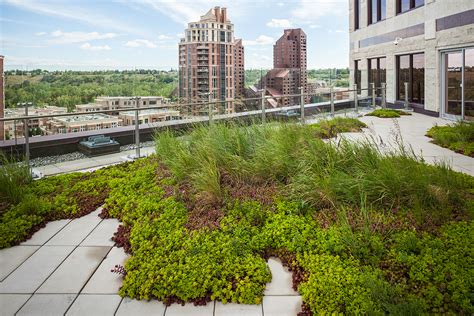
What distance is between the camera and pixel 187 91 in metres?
8.76

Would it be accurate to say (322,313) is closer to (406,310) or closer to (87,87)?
(406,310)

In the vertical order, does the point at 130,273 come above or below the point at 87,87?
below

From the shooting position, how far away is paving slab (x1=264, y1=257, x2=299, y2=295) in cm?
272

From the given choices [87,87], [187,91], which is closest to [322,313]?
[187,91]

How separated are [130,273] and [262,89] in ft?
24.6

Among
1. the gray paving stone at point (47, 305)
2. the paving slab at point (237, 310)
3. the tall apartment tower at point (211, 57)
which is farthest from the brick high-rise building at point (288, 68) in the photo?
the gray paving stone at point (47, 305)

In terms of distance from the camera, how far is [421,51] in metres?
14.0

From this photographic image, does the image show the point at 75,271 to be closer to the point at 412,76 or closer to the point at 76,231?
the point at 76,231

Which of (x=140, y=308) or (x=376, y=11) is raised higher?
(x=376, y=11)

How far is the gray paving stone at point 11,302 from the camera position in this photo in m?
2.57

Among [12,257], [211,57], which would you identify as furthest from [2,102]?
[211,57]

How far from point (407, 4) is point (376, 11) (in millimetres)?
3421

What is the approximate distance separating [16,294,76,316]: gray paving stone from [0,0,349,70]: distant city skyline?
155 inches

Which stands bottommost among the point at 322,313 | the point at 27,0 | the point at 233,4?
the point at 322,313
